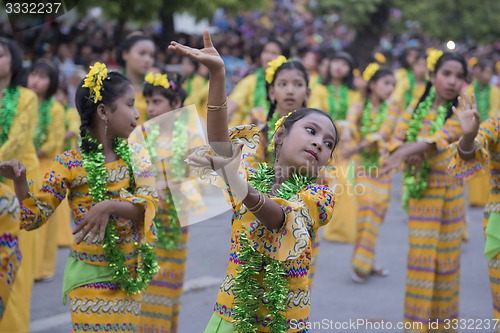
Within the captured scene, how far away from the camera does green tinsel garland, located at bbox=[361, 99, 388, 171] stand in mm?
6652

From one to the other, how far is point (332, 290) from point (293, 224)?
145 inches

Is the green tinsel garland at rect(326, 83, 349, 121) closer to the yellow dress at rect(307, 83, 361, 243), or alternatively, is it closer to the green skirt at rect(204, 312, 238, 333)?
the yellow dress at rect(307, 83, 361, 243)

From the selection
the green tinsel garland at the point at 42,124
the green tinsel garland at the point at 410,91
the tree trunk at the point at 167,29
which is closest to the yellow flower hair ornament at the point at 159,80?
the green tinsel garland at the point at 42,124

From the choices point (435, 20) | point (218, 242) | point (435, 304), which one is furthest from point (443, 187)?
point (435, 20)

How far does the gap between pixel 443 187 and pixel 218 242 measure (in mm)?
3547

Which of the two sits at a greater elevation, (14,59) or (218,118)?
(14,59)

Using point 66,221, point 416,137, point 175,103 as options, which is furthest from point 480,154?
point 66,221

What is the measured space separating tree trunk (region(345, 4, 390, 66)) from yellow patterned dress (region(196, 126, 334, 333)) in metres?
18.3

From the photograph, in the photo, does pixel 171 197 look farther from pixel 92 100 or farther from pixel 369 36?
pixel 369 36

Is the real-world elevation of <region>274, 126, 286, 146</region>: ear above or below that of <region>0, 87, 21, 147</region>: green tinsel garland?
below

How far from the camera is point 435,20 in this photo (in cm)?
2283

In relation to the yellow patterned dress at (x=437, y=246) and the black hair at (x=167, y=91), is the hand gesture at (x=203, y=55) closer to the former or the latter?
the black hair at (x=167, y=91)

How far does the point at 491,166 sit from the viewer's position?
392cm

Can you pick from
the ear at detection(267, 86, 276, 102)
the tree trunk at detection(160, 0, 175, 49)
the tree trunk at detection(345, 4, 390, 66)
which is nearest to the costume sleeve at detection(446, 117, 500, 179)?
the ear at detection(267, 86, 276, 102)
